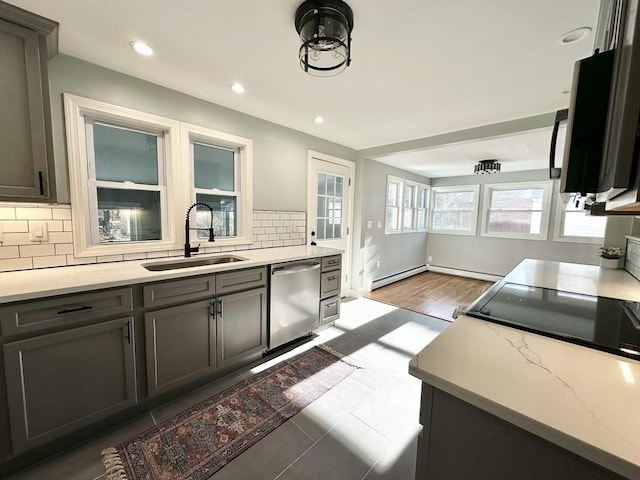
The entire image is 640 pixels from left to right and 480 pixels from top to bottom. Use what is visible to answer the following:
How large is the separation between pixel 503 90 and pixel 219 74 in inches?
90.3

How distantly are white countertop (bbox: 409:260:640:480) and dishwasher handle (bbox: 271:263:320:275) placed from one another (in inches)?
65.2

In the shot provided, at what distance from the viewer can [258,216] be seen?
2.98m

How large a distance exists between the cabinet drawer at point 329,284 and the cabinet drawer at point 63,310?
176 cm

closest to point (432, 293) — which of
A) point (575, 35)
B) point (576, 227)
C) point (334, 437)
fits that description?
point (576, 227)

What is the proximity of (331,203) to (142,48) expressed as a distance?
266cm

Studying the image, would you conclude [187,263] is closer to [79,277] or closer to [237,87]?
[79,277]

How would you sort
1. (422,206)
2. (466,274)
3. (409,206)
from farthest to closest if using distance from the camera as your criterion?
(422,206) < (466,274) < (409,206)

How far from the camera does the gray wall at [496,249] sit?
494 cm

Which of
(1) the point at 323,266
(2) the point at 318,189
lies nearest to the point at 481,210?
(2) the point at 318,189

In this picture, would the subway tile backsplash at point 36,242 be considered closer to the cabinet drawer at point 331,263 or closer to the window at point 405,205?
the cabinet drawer at point 331,263

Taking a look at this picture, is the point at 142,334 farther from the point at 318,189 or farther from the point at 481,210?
the point at 481,210

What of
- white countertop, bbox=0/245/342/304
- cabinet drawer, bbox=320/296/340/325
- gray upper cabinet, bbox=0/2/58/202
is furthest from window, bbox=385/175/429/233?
gray upper cabinet, bbox=0/2/58/202

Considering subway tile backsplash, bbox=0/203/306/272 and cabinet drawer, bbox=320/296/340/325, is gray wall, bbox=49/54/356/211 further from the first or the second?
cabinet drawer, bbox=320/296/340/325

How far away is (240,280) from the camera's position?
2.16 meters
